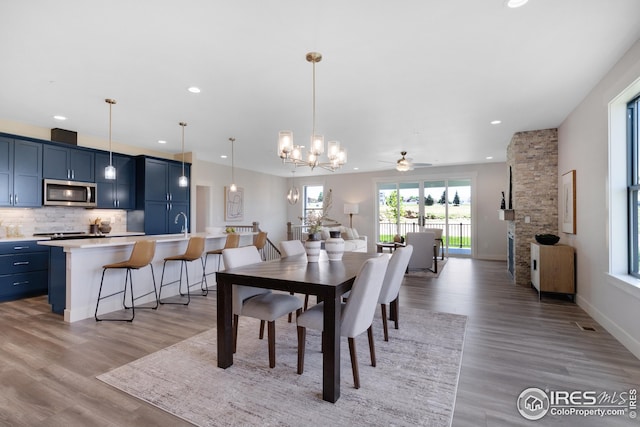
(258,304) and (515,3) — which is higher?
(515,3)

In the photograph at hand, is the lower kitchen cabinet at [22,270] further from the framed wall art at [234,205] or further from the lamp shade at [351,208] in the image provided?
the lamp shade at [351,208]

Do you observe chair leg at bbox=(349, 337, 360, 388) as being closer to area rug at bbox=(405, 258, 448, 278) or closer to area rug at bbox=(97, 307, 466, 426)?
area rug at bbox=(97, 307, 466, 426)

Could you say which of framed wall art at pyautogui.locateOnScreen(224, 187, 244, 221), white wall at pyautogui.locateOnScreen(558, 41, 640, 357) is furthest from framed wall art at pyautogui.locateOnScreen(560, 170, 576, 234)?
framed wall art at pyautogui.locateOnScreen(224, 187, 244, 221)

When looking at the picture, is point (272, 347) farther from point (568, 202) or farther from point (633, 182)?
point (568, 202)

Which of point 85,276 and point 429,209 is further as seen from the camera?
point 429,209

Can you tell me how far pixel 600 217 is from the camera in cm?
333

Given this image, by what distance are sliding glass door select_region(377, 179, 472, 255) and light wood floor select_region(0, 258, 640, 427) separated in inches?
189

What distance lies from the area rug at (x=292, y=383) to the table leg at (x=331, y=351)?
0.24 ft

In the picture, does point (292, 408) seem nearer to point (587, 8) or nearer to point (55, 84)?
point (587, 8)

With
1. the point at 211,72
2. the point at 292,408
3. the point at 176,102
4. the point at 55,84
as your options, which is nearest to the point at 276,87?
the point at 211,72

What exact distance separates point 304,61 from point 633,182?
3.41m

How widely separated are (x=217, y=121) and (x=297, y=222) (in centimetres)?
701

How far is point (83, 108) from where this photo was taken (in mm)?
4164

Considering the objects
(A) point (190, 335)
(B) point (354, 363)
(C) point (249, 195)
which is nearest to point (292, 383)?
(B) point (354, 363)
